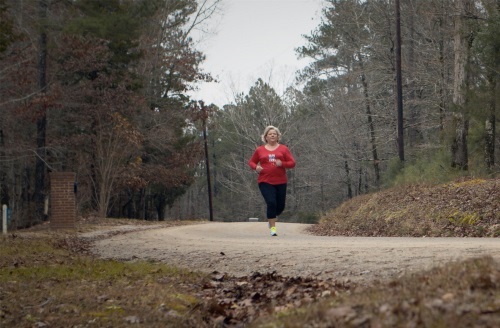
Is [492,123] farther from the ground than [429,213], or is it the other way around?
[492,123]

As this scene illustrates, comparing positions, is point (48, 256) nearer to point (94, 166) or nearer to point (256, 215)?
point (94, 166)

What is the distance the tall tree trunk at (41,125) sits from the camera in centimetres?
3566

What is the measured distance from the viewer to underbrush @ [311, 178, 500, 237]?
17828mm

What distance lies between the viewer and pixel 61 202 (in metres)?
25.0

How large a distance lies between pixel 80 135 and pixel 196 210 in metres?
53.7

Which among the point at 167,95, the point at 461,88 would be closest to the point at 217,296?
the point at 461,88

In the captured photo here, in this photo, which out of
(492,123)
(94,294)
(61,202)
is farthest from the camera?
(492,123)

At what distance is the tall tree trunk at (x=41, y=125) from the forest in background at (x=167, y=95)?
6 centimetres

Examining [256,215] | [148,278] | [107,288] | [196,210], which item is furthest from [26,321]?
[196,210]

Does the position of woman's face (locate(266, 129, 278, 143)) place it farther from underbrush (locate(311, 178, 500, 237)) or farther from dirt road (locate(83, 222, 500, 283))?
underbrush (locate(311, 178, 500, 237))

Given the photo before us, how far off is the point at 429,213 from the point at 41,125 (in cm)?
2391

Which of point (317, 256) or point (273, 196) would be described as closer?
point (317, 256)

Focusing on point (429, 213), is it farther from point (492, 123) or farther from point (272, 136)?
point (492, 123)

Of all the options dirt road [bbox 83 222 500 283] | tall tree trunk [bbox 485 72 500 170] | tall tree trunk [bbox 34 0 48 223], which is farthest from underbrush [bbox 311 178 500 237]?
tall tree trunk [bbox 34 0 48 223]
